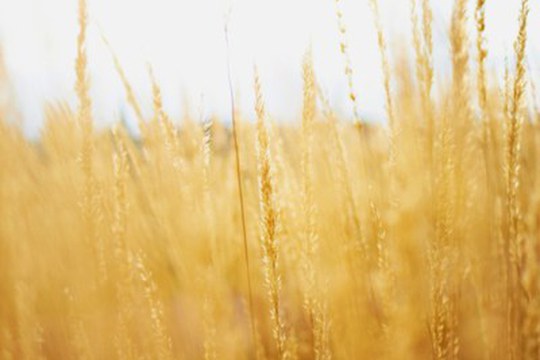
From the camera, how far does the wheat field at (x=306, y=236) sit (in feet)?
3.21

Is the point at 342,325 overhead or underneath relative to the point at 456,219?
underneath

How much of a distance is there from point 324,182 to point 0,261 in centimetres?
93

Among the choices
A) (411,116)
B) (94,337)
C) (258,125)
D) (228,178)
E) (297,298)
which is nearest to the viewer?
(258,125)

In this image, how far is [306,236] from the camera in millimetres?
925

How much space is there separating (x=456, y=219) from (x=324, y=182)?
2.00ft

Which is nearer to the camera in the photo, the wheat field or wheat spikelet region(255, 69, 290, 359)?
wheat spikelet region(255, 69, 290, 359)

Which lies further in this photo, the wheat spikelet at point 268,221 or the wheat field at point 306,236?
the wheat field at point 306,236

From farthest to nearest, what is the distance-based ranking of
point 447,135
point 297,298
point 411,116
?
point 297,298 < point 411,116 < point 447,135

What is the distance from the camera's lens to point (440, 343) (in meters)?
0.96

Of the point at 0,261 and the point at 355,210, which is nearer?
the point at 0,261

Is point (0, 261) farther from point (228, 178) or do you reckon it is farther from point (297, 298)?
point (228, 178)

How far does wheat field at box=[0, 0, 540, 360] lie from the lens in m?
0.98

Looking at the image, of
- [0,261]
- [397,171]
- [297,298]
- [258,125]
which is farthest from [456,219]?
[0,261]

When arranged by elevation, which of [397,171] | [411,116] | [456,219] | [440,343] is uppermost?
[411,116]
